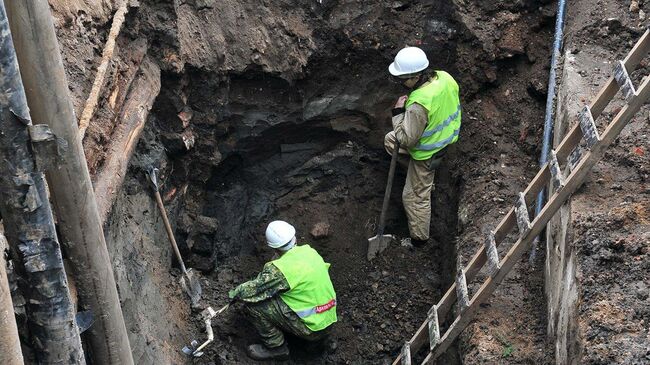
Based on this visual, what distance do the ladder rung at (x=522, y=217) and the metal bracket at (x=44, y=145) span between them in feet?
9.66

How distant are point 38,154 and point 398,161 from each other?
4.68 metres

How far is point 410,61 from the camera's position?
7023 millimetres

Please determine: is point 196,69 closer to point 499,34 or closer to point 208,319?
point 208,319

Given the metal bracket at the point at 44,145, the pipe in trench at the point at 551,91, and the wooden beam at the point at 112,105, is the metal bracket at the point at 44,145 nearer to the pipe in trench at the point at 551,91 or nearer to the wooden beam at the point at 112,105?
the wooden beam at the point at 112,105

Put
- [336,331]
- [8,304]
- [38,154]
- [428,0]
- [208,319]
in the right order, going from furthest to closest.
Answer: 1. [428,0]
2. [336,331]
3. [208,319]
4. [38,154]
5. [8,304]

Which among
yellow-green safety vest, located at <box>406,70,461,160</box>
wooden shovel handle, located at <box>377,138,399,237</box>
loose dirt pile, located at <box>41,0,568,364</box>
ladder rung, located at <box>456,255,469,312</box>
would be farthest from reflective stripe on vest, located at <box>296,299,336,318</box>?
yellow-green safety vest, located at <box>406,70,461,160</box>

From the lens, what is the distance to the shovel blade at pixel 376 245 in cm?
789

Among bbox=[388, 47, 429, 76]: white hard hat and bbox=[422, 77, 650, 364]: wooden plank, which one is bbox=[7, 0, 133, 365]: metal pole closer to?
bbox=[422, 77, 650, 364]: wooden plank

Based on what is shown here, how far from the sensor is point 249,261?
26.5 ft

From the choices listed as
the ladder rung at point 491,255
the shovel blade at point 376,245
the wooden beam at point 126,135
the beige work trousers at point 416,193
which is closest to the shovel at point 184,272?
the wooden beam at point 126,135

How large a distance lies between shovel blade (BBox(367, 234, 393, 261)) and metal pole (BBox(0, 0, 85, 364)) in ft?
13.6

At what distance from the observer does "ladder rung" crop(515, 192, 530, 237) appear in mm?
5249

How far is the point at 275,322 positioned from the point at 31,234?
10.2 feet

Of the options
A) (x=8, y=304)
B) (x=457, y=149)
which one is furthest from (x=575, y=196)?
(x=8, y=304)
